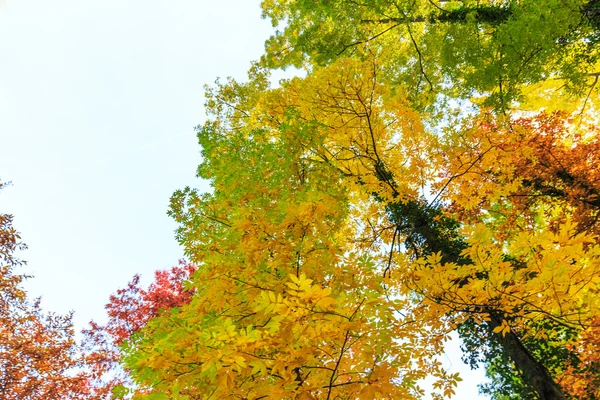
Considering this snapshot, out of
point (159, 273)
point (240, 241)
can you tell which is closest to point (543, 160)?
point (240, 241)

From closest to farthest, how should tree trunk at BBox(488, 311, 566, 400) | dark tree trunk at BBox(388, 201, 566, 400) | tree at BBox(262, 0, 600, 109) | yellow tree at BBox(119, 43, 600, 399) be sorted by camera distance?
yellow tree at BBox(119, 43, 600, 399) < tree trunk at BBox(488, 311, 566, 400) < tree at BBox(262, 0, 600, 109) < dark tree trunk at BBox(388, 201, 566, 400)

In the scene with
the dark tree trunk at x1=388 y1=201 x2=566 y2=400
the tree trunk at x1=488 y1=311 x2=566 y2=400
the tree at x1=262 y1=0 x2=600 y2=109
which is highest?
Answer: the tree at x1=262 y1=0 x2=600 y2=109

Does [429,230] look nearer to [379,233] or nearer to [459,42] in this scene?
[379,233]

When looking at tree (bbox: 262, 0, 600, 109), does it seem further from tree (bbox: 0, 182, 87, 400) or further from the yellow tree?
tree (bbox: 0, 182, 87, 400)

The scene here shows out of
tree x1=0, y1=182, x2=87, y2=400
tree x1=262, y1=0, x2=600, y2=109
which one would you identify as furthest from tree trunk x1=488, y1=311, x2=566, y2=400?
tree x1=0, y1=182, x2=87, y2=400

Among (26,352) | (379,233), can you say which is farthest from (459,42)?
(26,352)

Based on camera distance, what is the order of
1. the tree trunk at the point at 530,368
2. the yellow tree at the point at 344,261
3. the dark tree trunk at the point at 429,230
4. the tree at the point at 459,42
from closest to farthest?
1. the yellow tree at the point at 344,261
2. the tree trunk at the point at 530,368
3. the tree at the point at 459,42
4. the dark tree trunk at the point at 429,230

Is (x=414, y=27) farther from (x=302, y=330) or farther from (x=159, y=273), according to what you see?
(x=159, y=273)

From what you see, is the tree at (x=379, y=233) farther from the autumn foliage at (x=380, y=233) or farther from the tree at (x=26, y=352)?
the tree at (x=26, y=352)

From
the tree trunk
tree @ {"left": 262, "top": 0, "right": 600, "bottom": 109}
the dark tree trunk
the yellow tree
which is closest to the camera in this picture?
the yellow tree

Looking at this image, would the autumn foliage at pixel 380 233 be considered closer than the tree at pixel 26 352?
Yes

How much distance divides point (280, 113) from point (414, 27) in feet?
18.0


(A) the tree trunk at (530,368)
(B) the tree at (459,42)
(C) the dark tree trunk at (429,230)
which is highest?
(B) the tree at (459,42)

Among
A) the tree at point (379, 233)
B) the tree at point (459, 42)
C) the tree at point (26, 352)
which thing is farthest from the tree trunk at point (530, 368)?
the tree at point (26, 352)
